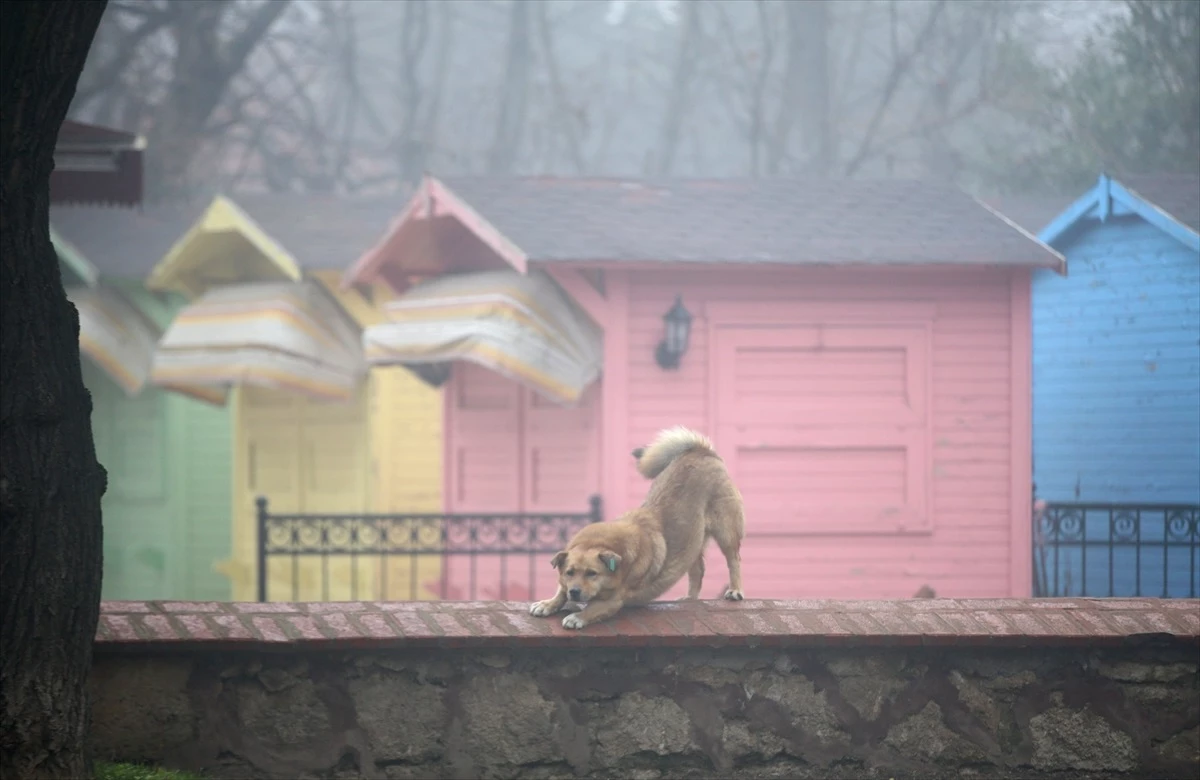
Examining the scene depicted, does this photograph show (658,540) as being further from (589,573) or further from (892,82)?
(892,82)

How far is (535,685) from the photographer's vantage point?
5.94m

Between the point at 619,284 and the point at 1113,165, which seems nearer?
the point at 619,284

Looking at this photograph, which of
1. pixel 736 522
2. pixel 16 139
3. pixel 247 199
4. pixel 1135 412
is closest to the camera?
pixel 16 139

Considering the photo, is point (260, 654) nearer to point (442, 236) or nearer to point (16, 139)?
point (16, 139)

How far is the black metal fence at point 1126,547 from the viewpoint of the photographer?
29.8 feet

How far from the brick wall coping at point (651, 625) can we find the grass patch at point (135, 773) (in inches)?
18.3

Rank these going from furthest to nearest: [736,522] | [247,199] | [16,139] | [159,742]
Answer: [247,199] < [736,522] < [159,742] < [16,139]

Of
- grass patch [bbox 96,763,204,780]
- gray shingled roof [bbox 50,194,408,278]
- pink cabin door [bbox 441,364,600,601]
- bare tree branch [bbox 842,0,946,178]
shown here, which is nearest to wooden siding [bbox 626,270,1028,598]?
pink cabin door [bbox 441,364,600,601]

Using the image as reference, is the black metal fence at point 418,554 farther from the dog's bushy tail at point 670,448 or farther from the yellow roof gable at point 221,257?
the dog's bushy tail at point 670,448

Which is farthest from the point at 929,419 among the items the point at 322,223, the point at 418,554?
the point at 322,223

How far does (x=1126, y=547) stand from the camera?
31.3 ft

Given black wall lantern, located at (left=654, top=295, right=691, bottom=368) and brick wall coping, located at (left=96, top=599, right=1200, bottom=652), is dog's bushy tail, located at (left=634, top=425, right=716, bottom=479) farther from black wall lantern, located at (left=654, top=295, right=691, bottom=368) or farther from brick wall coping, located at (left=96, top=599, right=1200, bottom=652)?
black wall lantern, located at (left=654, top=295, right=691, bottom=368)

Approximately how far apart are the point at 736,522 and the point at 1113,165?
23.4 ft

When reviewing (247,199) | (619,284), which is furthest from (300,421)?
(619,284)
